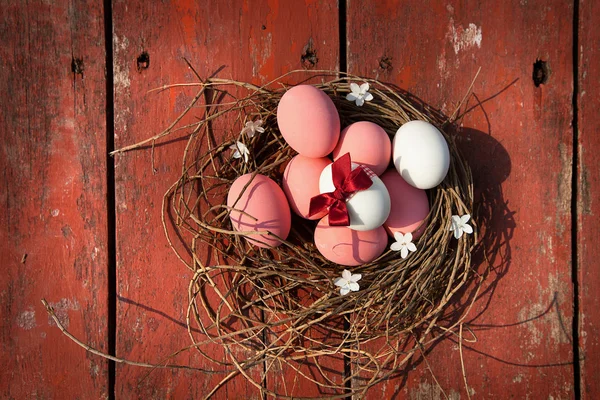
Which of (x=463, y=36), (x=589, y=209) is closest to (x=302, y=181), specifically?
(x=463, y=36)

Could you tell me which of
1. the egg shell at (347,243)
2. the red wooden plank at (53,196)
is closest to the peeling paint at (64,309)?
the red wooden plank at (53,196)

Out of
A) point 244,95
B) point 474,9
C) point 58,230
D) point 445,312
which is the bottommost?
point 445,312

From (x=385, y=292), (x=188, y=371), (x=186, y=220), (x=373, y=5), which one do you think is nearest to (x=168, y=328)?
(x=188, y=371)

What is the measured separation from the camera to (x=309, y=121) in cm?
69

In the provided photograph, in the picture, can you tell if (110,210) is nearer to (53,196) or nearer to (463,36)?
(53,196)

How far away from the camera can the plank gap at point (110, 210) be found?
2.71 ft

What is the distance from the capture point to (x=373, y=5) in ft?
2.77

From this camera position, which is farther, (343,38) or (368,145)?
(343,38)

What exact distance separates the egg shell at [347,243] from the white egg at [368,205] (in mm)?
21

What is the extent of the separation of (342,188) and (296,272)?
0.63 feet

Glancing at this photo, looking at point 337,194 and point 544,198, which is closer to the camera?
point 337,194

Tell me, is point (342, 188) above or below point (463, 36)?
below

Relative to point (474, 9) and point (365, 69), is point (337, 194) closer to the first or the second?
point (365, 69)

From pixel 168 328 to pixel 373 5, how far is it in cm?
69
